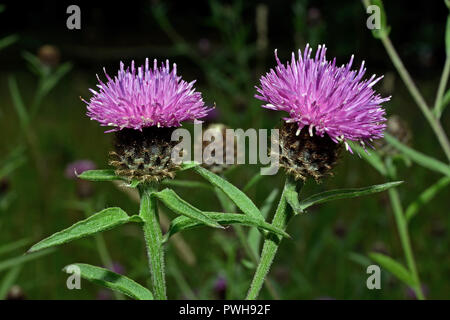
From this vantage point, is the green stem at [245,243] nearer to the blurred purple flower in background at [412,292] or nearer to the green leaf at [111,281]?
the green leaf at [111,281]

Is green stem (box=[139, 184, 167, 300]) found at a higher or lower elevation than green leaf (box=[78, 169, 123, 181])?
lower

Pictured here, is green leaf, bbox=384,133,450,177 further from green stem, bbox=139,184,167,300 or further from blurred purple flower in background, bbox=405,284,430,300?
blurred purple flower in background, bbox=405,284,430,300

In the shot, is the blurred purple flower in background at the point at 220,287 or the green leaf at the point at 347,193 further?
the blurred purple flower in background at the point at 220,287

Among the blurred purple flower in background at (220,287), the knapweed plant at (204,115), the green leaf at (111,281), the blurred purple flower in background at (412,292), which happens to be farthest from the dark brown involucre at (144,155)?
the blurred purple flower in background at (412,292)

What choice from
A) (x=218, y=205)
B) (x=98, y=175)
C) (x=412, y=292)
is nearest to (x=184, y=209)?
(x=98, y=175)

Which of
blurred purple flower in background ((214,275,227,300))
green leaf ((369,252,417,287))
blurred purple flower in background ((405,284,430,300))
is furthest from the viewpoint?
blurred purple flower in background ((405,284,430,300))

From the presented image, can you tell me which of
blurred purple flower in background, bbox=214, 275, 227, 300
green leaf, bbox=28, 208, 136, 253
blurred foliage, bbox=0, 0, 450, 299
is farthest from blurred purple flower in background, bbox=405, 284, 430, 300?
green leaf, bbox=28, 208, 136, 253

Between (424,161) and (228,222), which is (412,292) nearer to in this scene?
(424,161)
